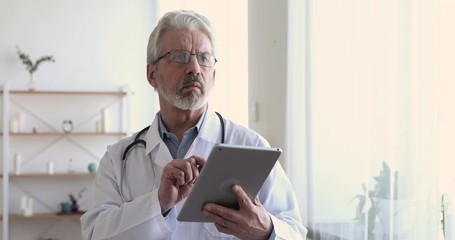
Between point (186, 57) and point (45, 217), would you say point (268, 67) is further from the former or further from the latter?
point (45, 217)

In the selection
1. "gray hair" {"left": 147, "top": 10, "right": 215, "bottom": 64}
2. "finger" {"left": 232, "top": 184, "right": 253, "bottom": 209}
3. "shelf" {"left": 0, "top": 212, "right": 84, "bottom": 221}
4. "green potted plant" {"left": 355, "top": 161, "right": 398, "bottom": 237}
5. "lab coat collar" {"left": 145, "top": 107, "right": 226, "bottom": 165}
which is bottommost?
"shelf" {"left": 0, "top": 212, "right": 84, "bottom": 221}

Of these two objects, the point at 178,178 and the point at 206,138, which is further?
the point at 206,138

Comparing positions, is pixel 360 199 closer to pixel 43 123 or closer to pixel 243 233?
pixel 243 233

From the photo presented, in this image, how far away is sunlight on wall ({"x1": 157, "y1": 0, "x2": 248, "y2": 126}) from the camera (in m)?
3.22

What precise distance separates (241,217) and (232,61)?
86.2 inches

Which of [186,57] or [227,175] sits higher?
[186,57]

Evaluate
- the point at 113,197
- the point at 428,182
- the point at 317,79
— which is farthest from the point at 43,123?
the point at 428,182

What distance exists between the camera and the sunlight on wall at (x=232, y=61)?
3.22 metres

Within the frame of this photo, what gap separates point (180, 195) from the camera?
129cm

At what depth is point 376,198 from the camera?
1.76 meters

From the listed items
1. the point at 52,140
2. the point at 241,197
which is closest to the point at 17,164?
the point at 52,140

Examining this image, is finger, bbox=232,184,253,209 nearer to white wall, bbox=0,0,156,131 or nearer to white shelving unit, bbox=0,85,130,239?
white shelving unit, bbox=0,85,130,239

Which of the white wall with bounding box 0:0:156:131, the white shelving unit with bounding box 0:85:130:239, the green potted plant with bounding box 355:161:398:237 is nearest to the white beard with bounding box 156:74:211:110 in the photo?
the green potted plant with bounding box 355:161:398:237

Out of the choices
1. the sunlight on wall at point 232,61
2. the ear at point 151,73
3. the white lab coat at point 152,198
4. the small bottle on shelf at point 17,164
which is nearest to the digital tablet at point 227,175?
the white lab coat at point 152,198
